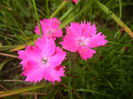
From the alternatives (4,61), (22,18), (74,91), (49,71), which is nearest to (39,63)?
(49,71)

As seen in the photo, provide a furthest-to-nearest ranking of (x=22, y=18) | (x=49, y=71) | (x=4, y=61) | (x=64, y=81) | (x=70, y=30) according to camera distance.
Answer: (x=22, y=18), (x=4, y=61), (x=64, y=81), (x=70, y=30), (x=49, y=71)

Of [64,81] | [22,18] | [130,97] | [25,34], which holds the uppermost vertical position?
[22,18]

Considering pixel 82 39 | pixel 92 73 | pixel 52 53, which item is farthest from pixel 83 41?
pixel 92 73

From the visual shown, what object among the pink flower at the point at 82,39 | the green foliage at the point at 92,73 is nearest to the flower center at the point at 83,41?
the pink flower at the point at 82,39

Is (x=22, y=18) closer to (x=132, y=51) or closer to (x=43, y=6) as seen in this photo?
(x=43, y=6)

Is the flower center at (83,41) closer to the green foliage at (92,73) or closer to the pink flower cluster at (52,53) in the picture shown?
the pink flower cluster at (52,53)

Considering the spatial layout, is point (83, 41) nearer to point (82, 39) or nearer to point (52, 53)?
point (82, 39)

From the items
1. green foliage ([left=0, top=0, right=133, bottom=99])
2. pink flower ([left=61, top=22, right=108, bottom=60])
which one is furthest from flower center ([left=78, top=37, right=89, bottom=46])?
green foliage ([left=0, top=0, right=133, bottom=99])
